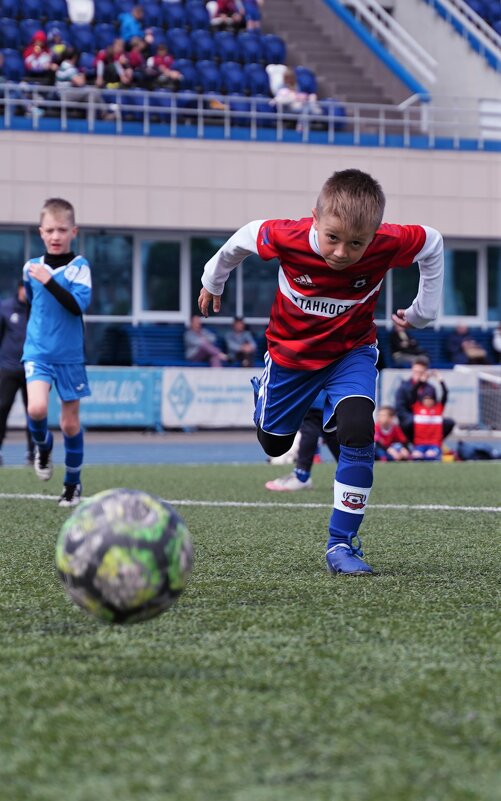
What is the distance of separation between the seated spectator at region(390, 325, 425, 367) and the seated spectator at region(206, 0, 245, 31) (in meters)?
8.53

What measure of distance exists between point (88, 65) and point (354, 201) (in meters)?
20.0

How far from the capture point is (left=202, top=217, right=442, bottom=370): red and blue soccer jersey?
4852mm

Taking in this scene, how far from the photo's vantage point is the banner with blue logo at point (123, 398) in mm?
19000

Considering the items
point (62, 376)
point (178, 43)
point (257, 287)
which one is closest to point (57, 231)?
point (62, 376)

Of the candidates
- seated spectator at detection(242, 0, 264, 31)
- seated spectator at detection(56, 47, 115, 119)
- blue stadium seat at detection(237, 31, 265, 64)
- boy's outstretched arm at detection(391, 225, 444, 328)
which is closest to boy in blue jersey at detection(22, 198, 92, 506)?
boy's outstretched arm at detection(391, 225, 444, 328)

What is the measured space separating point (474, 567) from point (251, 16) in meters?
23.8

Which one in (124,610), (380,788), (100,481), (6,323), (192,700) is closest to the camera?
(380,788)

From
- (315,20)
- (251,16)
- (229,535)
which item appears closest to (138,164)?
(251,16)

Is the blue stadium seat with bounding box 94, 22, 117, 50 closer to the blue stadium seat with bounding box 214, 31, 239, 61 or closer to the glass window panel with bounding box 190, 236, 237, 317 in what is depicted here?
the blue stadium seat with bounding box 214, 31, 239, 61

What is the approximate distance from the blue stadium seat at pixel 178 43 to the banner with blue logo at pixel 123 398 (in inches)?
348

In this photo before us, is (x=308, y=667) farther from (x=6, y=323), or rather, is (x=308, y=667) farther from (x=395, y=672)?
(x=6, y=323)

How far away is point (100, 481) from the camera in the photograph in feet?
34.8

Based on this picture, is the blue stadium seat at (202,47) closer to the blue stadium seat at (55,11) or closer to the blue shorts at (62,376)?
the blue stadium seat at (55,11)

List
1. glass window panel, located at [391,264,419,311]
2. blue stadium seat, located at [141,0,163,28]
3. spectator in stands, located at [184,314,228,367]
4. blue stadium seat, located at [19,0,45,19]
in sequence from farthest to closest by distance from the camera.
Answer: glass window panel, located at [391,264,419,311]
blue stadium seat, located at [141,0,163,28]
blue stadium seat, located at [19,0,45,19]
spectator in stands, located at [184,314,228,367]
